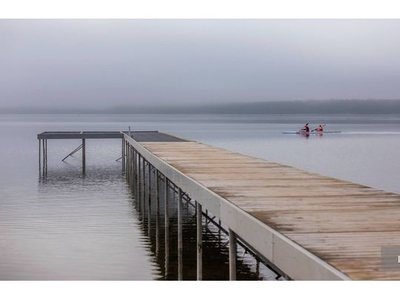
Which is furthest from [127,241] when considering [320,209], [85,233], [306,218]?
[306,218]

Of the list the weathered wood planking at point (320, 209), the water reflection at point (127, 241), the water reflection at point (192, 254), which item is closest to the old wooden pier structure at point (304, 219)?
the weathered wood planking at point (320, 209)

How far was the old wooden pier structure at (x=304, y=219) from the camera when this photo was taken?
583 centimetres

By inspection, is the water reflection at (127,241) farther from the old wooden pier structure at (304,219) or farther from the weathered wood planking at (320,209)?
the weathered wood planking at (320,209)

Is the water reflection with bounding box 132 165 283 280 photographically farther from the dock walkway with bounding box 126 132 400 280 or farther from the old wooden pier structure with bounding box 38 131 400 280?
the dock walkway with bounding box 126 132 400 280

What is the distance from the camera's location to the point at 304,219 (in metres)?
7.64

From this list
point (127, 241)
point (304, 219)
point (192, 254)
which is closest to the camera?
point (304, 219)

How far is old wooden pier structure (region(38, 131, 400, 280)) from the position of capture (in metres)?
5.83

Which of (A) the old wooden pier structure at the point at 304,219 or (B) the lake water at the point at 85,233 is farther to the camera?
(B) the lake water at the point at 85,233

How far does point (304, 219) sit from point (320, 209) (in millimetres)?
777

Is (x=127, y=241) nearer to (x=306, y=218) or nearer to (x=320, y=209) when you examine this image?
(x=320, y=209)

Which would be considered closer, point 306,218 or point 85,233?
point 306,218

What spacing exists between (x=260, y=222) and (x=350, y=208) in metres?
1.68

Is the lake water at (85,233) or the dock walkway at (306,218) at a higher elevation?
the dock walkway at (306,218)
